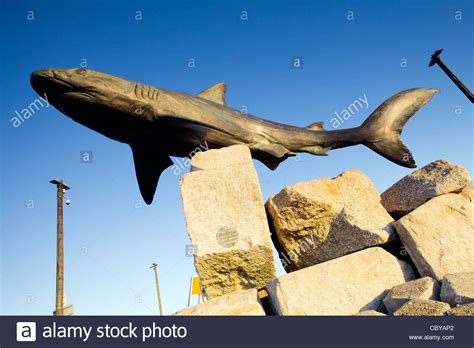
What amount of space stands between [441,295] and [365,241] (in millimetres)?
1029

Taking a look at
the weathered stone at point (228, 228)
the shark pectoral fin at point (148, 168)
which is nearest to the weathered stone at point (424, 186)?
the weathered stone at point (228, 228)

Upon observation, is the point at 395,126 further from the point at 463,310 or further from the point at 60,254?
the point at 60,254

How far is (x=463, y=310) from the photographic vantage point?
2998mm

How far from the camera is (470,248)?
403cm

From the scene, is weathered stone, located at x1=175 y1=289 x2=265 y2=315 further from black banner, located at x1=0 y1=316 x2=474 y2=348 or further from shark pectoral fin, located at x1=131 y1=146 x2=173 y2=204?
shark pectoral fin, located at x1=131 y1=146 x2=173 y2=204

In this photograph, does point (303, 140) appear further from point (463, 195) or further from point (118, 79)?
point (118, 79)

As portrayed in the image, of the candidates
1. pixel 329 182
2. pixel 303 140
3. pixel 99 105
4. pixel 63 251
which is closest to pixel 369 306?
pixel 329 182

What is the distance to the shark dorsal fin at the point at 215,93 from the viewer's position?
6.30 m

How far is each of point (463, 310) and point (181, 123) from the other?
11.9 ft

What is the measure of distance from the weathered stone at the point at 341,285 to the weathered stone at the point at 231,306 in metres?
0.21

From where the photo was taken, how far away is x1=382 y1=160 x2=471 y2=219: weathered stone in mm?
4477

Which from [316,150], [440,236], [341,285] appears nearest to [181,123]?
[316,150]

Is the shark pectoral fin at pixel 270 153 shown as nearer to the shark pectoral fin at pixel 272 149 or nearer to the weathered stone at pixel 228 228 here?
the shark pectoral fin at pixel 272 149

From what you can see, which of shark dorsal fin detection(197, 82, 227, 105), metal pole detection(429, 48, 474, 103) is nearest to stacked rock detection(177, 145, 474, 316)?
shark dorsal fin detection(197, 82, 227, 105)
